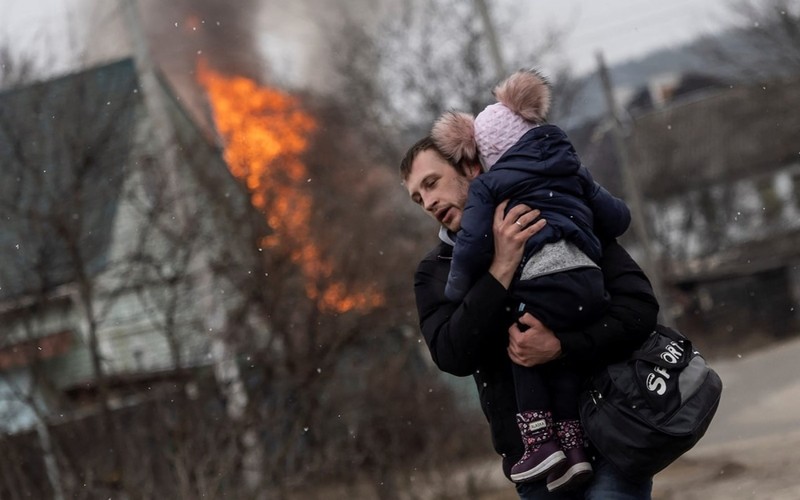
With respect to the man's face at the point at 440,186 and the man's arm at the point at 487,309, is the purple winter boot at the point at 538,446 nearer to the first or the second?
the man's arm at the point at 487,309

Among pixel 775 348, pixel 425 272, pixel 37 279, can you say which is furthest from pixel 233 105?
pixel 425 272

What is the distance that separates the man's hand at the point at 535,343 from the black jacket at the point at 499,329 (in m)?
0.03

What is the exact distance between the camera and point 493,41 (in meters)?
15.5

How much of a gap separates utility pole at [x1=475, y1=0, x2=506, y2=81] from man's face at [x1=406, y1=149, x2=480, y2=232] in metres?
12.6

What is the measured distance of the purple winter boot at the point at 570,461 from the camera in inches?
121

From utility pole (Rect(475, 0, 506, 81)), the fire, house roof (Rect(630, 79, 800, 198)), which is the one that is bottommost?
house roof (Rect(630, 79, 800, 198))

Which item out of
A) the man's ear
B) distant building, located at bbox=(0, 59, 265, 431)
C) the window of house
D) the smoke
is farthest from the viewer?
the window of house

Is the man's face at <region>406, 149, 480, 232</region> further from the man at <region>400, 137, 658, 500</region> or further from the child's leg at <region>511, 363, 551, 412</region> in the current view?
Answer: the child's leg at <region>511, 363, 551, 412</region>

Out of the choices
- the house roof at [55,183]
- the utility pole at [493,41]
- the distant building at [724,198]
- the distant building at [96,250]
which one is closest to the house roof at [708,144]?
the distant building at [724,198]

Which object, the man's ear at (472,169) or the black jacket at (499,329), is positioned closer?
the black jacket at (499,329)

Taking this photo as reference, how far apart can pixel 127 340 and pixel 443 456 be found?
3.79 m

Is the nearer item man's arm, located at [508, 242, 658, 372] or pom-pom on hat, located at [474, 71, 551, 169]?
man's arm, located at [508, 242, 658, 372]

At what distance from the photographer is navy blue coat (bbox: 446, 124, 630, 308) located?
3.07 meters

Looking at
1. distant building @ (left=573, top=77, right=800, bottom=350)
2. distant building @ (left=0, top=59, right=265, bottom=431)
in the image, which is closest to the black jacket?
distant building @ (left=0, top=59, right=265, bottom=431)
